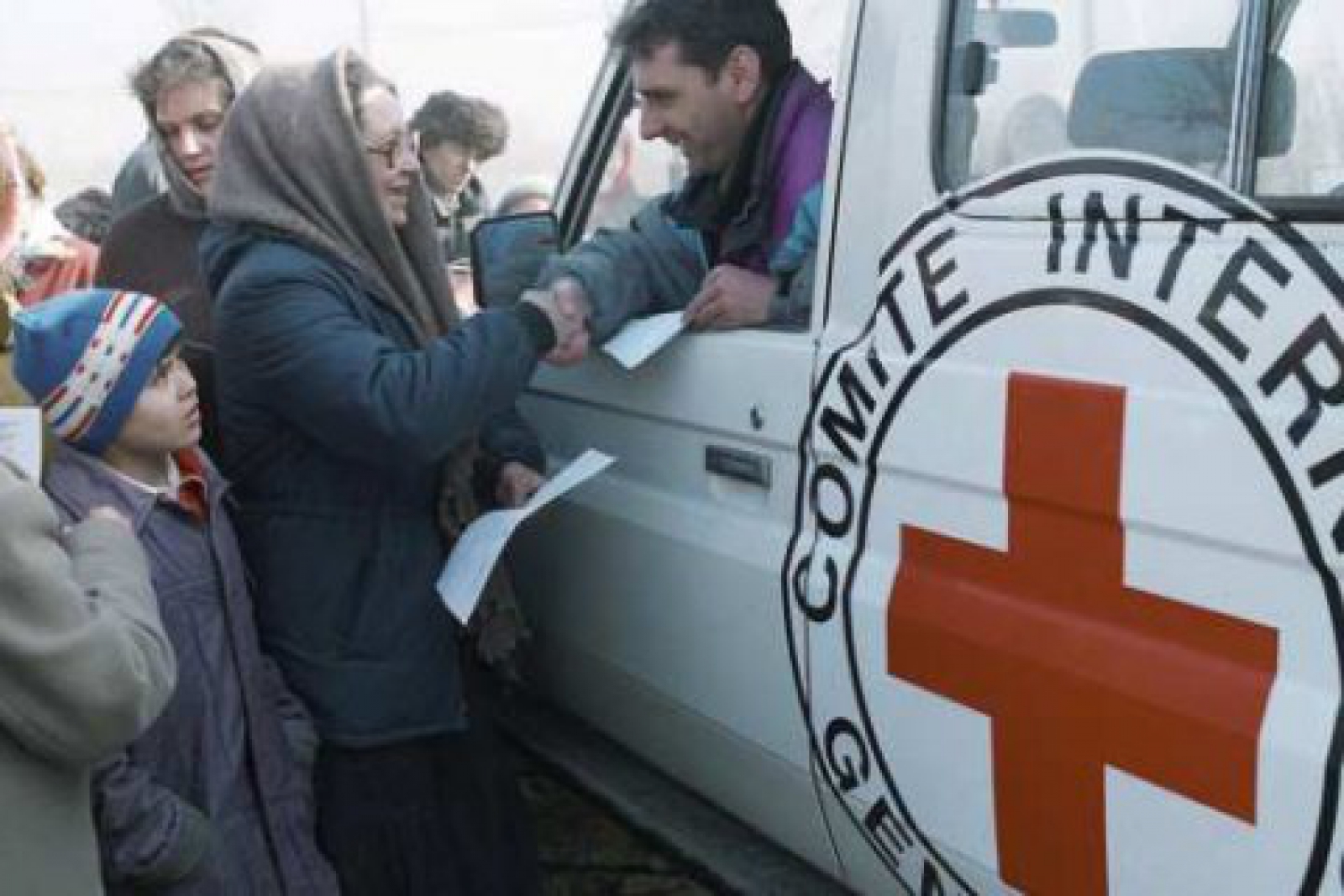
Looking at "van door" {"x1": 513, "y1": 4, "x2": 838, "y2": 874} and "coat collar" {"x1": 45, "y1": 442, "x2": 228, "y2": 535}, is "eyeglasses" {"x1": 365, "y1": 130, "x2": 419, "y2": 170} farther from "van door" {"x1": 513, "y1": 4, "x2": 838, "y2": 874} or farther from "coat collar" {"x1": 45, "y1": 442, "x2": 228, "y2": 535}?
"coat collar" {"x1": 45, "y1": 442, "x2": 228, "y2": 535}

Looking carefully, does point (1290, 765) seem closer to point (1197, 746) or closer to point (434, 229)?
point (1197, 746)

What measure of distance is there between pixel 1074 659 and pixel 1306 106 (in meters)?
0.61

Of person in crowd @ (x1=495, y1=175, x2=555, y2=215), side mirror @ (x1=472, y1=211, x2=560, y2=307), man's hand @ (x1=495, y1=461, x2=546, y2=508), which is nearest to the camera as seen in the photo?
man's hand @ (x1=495, y1=461, x2=546, y2=508)

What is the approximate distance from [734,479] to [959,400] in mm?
534

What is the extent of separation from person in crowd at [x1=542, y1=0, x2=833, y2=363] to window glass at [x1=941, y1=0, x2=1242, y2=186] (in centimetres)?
46

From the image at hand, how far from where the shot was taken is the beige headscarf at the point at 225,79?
3074 millimetres

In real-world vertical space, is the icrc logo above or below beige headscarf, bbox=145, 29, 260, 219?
below

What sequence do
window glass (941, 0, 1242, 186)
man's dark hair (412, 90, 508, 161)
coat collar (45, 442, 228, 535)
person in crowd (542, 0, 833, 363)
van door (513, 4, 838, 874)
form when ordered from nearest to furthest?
1. window glass (941, 0, 1242, 186)
2. coat collar (45, 442, 228, 535)
3. van door (513, 4, 838, 874)
4. person in crowd (542, 0, 833, 363)
5. man's dark hair (412, 90, 508, 161)

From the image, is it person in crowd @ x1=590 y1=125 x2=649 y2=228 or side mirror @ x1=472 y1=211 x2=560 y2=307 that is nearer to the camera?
side mirror @ x1=472 y1=211 x2=560 y2=307

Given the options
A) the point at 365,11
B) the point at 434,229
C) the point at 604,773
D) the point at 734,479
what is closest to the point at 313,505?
the point at 434,229

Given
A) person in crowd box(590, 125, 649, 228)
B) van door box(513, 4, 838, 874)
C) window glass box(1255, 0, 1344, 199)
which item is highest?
window glass box(1255, 0, 1344, 199)

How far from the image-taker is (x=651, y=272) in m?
2.59

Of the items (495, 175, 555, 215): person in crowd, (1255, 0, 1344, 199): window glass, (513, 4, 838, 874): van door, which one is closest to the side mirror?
(513, 4, 838, 874): van door

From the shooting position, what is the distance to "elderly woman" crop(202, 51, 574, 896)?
2193 millimetres
